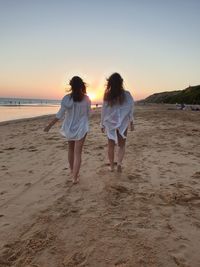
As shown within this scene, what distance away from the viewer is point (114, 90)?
20.6 feet

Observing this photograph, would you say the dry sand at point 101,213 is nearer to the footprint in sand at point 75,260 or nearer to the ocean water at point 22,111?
the footprint in sand at point 75,260

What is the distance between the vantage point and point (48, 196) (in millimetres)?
5004

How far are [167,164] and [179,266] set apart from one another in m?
4.15

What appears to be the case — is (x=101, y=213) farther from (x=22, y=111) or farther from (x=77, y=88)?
(x=22, y=111)

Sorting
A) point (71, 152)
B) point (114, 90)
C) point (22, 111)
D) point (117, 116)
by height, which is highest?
point (114, 90)

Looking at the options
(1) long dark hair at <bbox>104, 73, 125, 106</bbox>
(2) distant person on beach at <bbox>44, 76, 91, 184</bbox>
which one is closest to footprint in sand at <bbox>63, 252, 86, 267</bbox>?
(2) distant person on beach at <bbox>44, 76, 91, 184</bbox>

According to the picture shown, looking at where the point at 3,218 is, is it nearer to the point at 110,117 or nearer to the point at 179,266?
the point at 179,266

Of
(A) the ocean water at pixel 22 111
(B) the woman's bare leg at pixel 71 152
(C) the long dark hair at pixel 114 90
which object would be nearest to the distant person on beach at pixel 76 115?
(B) the woman's bare leg at pixel 71 152

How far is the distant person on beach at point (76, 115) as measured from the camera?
5723 mm

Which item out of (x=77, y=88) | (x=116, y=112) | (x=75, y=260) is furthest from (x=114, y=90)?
(x=75, y=260)

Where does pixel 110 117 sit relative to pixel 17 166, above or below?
above

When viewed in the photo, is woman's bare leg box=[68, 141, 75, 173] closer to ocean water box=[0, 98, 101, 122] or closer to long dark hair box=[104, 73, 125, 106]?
long dark hair box=[104, 73, 125, 106]

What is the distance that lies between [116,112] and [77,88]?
45.5 inches

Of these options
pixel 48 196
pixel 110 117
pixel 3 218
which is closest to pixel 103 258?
pixel 3 218
